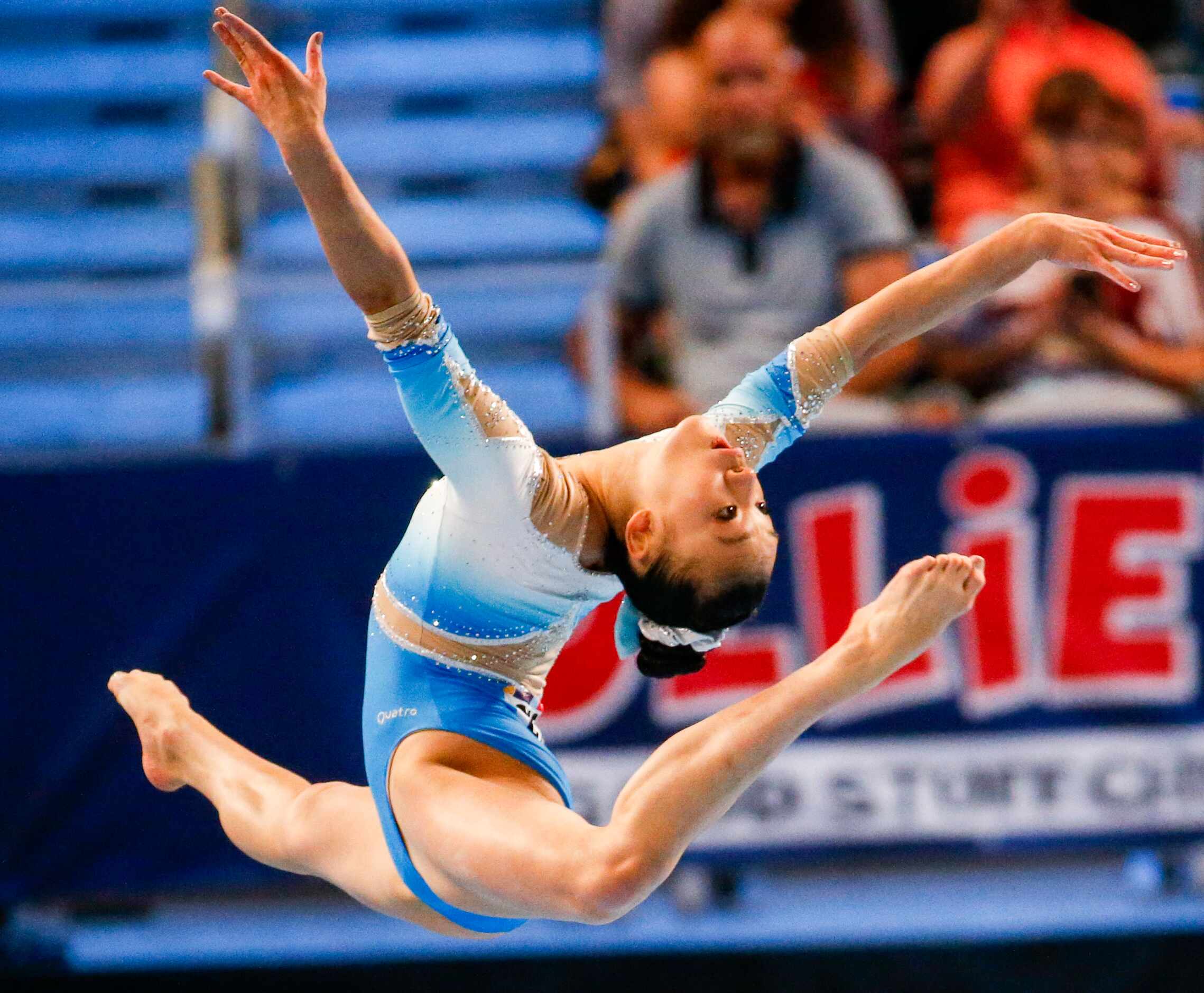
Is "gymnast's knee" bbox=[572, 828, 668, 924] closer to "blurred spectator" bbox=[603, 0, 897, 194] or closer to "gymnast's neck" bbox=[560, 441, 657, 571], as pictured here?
"gymnast's neck" bbox=[560, 441, 657, 571]

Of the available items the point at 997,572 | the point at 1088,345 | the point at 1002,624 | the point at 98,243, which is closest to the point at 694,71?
the point at 1088,345

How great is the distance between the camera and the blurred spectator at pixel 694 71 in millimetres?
5602

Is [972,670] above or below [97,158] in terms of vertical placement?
below

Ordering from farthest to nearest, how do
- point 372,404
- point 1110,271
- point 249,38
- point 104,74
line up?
1. point 104,74
2. point 372,404
3. point 1110,271
4. point 249,38

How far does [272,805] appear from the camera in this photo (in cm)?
321

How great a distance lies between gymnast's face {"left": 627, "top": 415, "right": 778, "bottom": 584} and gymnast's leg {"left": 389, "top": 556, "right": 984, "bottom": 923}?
0.23m

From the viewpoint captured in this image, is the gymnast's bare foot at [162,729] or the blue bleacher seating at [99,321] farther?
the blue bleacher seating at [99,321]

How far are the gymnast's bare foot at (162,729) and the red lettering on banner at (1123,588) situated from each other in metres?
2.55

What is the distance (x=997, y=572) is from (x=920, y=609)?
2.22 m

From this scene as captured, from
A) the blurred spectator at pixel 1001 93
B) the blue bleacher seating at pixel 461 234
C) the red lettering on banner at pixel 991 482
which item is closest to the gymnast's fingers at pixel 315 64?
the red lettering on banner at pixel 991 482

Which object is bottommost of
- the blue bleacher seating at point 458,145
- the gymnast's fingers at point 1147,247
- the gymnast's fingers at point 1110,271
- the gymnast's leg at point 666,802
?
the gymnast's leg at point 666,802

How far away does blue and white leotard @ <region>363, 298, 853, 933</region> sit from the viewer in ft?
9.13

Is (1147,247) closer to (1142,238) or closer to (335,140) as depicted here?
(1142,238)

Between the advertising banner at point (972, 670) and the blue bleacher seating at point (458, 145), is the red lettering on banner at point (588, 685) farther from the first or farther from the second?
the blue bleacher seating at point (458, 145)
